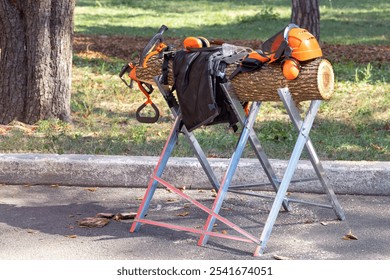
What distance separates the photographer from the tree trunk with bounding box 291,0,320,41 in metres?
11.9

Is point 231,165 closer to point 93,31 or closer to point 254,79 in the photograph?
point 254,79

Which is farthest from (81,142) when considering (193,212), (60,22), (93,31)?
(93,31)

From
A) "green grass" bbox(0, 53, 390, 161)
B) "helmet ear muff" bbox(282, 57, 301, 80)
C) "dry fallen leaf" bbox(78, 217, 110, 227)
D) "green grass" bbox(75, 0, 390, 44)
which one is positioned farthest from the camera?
"green grass" bbox(75, 0, 390, 44)

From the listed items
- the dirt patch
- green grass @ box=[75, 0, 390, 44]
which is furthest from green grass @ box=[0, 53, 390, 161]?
green grass @ box=[75, 0, 390, 44]

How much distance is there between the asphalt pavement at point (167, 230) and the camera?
5.63 m

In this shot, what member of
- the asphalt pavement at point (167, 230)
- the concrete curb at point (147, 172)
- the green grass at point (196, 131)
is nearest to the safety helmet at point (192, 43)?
the asphalt pavement at point (167, 230)

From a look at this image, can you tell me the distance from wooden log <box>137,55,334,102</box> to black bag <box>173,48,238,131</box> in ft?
0.37

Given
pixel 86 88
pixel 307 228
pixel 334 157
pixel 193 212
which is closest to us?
pixel 307 228

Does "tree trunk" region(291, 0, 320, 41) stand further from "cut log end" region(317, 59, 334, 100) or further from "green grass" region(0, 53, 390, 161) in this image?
"cut log end" region(317, 59, 334, 100)

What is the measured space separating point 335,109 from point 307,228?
12.0ft

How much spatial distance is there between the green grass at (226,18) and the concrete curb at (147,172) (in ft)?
28.9

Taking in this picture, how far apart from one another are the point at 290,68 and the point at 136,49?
8303 millimetres

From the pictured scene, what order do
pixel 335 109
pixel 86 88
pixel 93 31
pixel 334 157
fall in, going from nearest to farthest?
1. pixel 334 157
2. pixel 335 109
3. pixel 86 88
4. pixel 93 31

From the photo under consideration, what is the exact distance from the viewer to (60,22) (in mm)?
8750
